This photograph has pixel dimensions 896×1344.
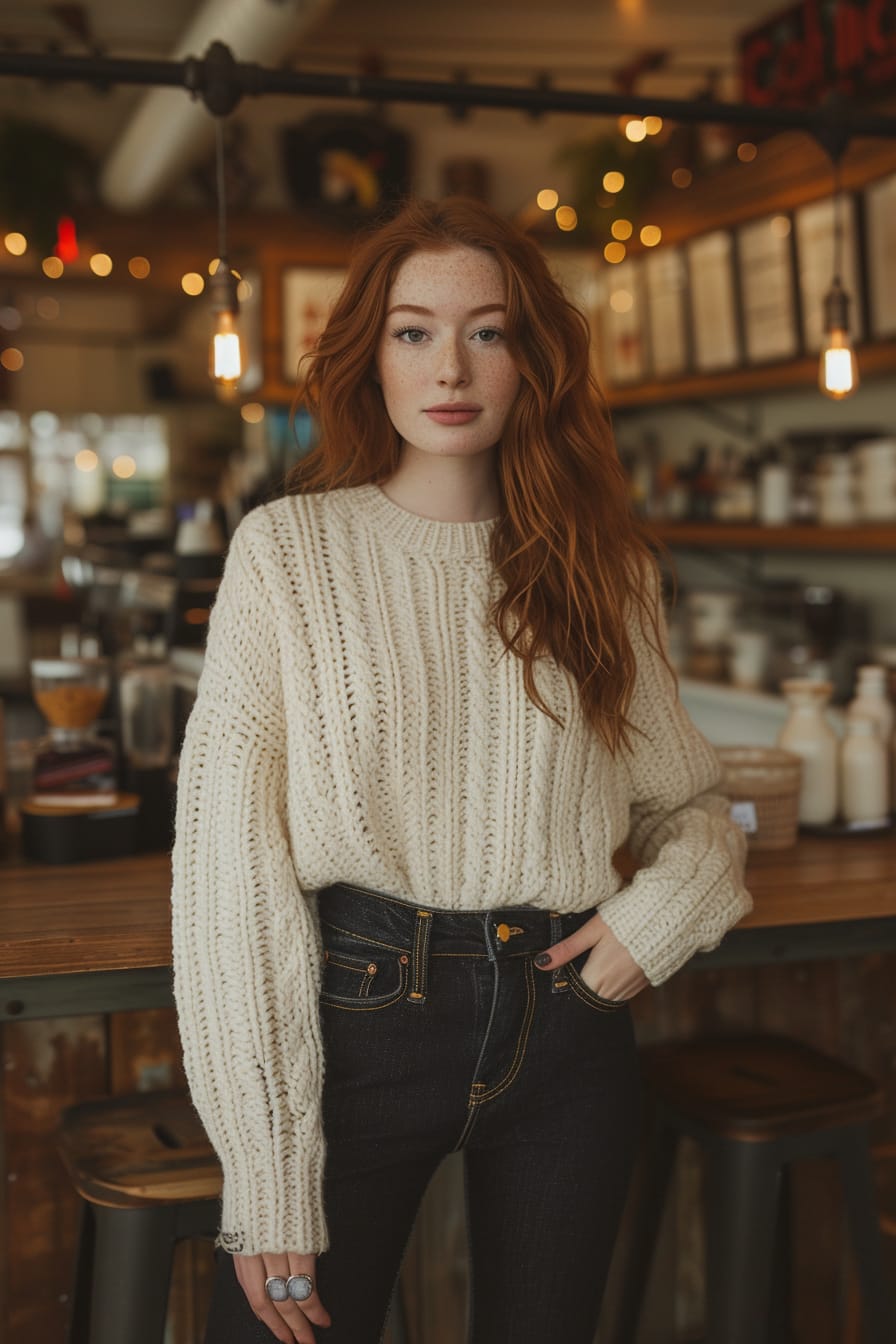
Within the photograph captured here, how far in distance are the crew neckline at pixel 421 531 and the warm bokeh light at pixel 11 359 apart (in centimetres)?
1016

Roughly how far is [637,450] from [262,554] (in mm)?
4575

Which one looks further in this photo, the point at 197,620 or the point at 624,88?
the point at 624,88

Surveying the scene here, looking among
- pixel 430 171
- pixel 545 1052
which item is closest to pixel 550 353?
pixel 545 1052

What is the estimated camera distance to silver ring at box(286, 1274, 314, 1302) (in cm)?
142

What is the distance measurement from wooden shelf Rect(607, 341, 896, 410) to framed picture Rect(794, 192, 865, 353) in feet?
0.27

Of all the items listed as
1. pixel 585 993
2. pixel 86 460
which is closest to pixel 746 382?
pixel 585 993

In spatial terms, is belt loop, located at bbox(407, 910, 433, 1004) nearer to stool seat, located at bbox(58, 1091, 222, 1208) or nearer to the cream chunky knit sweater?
the cream chunky knit sweater

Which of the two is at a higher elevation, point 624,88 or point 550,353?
point 624,88

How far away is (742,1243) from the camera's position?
195cm

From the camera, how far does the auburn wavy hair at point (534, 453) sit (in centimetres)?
156

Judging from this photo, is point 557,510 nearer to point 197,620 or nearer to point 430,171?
point 197,620

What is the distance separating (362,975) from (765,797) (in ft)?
3.36

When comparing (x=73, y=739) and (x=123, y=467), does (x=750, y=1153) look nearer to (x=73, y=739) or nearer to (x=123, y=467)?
(x=73, y=739)

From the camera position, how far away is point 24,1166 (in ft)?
6.91
